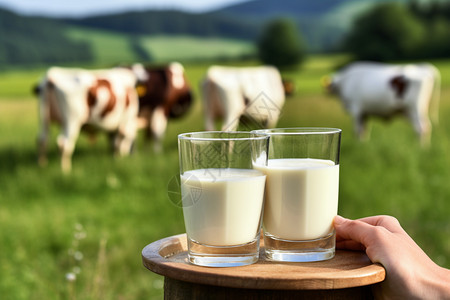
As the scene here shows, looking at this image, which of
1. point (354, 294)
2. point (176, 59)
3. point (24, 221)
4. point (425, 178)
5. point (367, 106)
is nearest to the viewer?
point (354, 294)

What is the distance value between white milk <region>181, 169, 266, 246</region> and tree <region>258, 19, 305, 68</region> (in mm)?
25425

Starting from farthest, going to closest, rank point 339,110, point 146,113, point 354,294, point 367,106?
point 339,110, point 367,106, point 146,113, point 354,294

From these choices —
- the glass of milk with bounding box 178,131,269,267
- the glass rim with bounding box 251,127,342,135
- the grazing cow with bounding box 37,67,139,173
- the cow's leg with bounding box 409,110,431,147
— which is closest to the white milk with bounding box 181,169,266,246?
the glass of milk with bounding box 178,131,269,267

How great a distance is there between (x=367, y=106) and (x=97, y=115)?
4679 millimetres

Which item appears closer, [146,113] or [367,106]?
[146,113]

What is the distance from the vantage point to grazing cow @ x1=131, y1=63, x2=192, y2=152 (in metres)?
9.44

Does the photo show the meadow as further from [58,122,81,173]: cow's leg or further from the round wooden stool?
the round wooden stool

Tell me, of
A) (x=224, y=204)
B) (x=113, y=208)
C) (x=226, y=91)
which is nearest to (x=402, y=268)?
(x=224, y=204)

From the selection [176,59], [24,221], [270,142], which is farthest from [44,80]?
[176,59]

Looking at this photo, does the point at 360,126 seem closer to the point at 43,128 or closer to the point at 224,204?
the point at 43,128

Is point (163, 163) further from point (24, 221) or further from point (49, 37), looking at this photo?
point (49, 37)

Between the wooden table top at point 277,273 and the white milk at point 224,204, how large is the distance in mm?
74

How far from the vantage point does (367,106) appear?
33.8 ft

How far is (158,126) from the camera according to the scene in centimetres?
934
